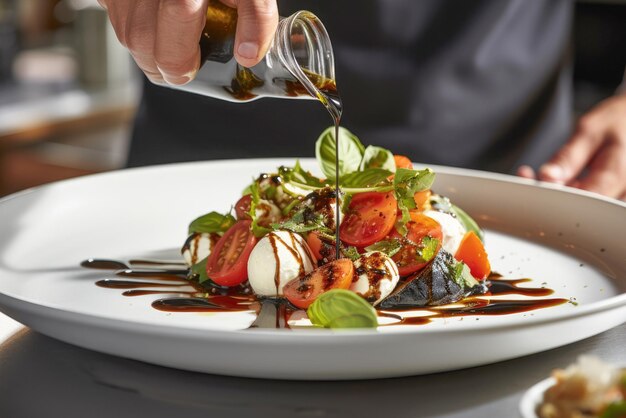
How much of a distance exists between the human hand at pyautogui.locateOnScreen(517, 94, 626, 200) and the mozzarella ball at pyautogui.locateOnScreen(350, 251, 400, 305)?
2.60ft

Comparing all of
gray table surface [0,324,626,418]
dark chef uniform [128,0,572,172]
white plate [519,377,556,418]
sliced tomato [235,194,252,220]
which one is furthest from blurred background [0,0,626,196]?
white plate [519,377,556,418]

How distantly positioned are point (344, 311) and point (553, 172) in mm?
1139

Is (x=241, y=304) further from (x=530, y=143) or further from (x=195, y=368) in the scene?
(x=530, y=143)

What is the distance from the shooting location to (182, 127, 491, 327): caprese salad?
137 cm

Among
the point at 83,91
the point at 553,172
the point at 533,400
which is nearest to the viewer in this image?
the point at 533,400

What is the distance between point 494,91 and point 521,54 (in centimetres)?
13

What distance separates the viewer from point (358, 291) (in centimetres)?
132

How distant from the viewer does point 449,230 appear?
1.53 meters

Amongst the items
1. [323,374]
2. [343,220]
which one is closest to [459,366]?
[323,374]

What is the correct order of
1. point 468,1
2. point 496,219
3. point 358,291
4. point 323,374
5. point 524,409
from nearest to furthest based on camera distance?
1. point 524,409
2. point 323,374
3. point 358,291
4. point 496,219
5. point 468,1

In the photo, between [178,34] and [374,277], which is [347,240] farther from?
[178,34]

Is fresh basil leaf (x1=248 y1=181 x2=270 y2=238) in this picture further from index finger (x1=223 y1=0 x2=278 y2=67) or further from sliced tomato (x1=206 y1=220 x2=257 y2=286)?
index finger (x1=223 y1=0 x2=278 y2=67)

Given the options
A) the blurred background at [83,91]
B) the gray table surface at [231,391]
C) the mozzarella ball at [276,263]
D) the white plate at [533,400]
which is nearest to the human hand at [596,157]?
the mozzarella ball at [276,263]

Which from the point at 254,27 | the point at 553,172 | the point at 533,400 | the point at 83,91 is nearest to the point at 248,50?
the point at 254,27
